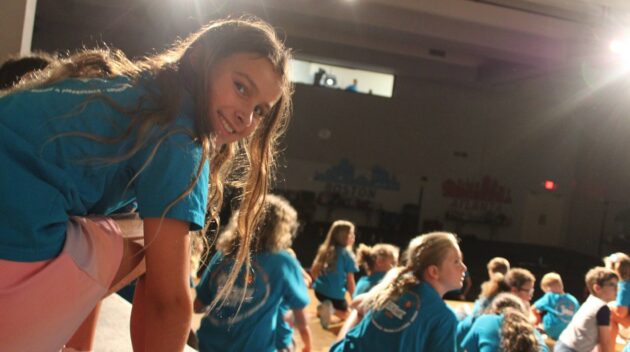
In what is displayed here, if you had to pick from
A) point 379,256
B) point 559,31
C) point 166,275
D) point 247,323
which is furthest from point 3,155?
point 559,31

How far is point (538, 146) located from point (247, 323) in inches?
599

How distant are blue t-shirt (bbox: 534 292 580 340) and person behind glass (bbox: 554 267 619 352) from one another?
1.07 meters

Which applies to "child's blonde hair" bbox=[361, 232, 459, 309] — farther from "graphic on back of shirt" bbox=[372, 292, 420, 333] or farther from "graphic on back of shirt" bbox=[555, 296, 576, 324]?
"graphic on back of shirt" bbox=[555, 296, 576, 324]

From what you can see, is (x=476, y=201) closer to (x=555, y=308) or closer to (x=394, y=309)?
(x=555, y=308)

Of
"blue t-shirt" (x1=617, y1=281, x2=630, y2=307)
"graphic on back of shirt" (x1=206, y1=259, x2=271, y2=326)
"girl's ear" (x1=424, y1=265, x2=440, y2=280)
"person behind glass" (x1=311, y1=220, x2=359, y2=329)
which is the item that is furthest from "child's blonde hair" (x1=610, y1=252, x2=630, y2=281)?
"graphic on back of shirt" (x1=206, y1=259, x2=271, y2=326)

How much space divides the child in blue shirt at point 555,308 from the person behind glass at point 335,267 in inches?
78.9

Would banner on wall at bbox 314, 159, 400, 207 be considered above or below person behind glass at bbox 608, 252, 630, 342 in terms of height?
above

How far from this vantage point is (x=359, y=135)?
1505 cm

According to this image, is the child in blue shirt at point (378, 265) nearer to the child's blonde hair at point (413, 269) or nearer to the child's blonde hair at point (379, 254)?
the child's blonde hair at point (379, 254)

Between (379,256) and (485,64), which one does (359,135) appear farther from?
(379,256)

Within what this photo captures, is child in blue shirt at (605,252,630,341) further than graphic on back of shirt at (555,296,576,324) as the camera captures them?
No

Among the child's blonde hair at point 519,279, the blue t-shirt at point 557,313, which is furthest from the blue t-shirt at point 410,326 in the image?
the blue t-shirt at point 557,313

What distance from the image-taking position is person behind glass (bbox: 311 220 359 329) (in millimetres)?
6070

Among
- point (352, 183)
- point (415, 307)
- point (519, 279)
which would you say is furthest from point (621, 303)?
point (352, 183)
